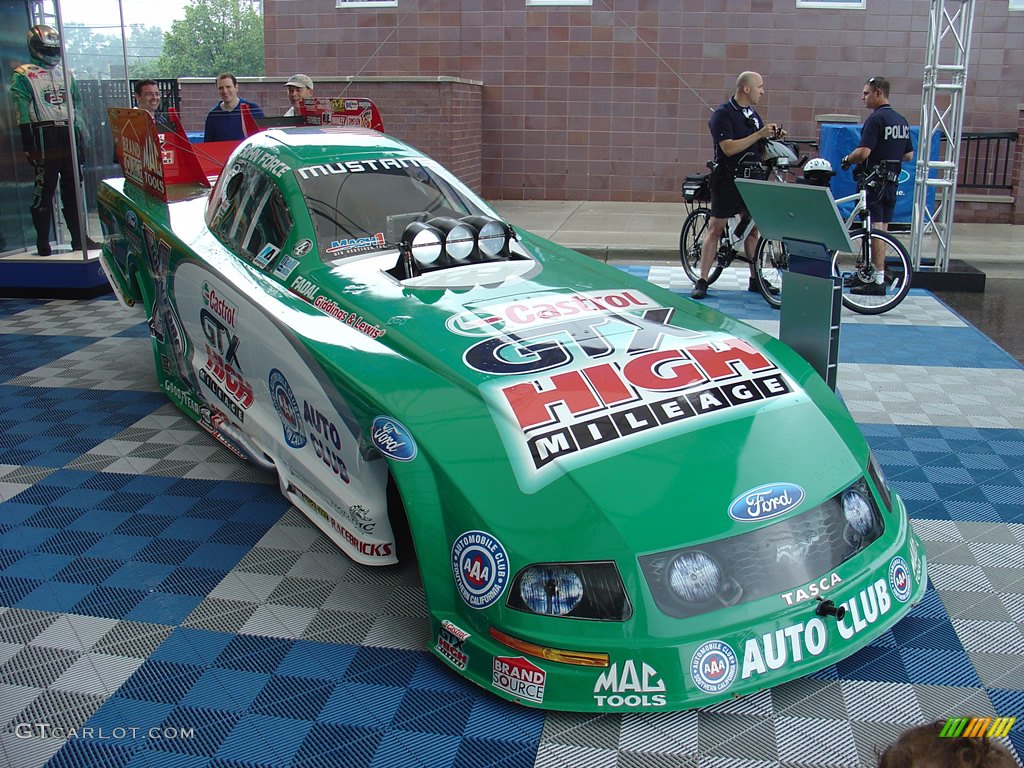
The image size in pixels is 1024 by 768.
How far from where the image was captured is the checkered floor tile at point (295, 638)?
2695 mm

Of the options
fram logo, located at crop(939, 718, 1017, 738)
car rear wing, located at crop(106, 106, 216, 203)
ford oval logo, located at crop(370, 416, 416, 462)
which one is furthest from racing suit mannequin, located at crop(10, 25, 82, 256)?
fram logo, located at crop(939, 718, 1017, 738)

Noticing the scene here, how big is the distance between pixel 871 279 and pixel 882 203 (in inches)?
33.7

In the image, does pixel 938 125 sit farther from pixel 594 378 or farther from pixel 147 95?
pixel 594 378

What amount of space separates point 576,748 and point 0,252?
25.6 ft

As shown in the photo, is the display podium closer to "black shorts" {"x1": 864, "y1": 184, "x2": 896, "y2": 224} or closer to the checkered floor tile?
the checkered floor tile

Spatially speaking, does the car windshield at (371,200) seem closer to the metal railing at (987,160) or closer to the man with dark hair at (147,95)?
the man with dark hair at (147,95)

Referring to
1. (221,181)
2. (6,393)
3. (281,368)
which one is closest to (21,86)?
(6,393)

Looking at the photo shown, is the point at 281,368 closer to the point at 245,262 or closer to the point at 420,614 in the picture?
the point at 245,262

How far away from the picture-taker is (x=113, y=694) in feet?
9.61

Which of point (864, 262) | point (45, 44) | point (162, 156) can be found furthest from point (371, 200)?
point (45, 44)

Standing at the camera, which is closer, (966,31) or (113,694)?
(113,694)

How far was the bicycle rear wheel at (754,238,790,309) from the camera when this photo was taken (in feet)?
25.2

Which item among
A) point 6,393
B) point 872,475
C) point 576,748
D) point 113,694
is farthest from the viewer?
point 6,393

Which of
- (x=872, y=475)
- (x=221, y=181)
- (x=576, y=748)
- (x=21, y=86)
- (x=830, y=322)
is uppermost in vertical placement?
(x=21, y=86)
